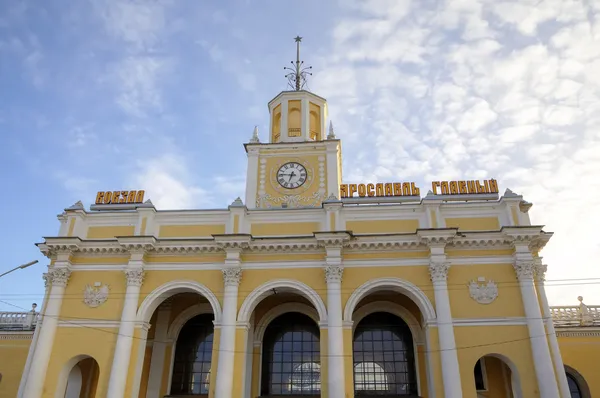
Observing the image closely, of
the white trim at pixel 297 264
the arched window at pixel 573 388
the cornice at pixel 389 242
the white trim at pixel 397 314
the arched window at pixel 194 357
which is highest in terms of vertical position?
the cornice at pixel 389 242

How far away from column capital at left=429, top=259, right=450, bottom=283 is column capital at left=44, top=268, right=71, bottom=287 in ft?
56.7

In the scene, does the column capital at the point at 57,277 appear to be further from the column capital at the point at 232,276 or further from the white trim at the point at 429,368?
the white trim at the point at 429,368

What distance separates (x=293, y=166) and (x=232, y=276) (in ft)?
27.9

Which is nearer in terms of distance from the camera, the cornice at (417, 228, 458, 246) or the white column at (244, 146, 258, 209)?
the cornice at (417, 228, 458, 246)

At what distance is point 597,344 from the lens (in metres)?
23.7

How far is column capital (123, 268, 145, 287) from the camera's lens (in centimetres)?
2239

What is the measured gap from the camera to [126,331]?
2147cm

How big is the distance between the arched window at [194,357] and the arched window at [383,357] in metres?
7.71

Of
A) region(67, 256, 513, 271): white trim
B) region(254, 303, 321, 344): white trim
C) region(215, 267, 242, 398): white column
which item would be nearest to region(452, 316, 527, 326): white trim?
region(67, 256, 513, 271): white trim

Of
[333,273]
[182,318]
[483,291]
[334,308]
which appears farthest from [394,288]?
[182,318]

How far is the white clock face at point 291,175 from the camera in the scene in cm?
2736

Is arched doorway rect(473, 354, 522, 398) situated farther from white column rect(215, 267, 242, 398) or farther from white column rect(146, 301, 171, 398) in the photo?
white column rect(146, 301, 171, 398)

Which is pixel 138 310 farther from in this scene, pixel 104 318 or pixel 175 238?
pixel 175 238

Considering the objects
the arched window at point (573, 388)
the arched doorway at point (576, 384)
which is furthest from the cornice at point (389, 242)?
the arched window at point (573, 388)
